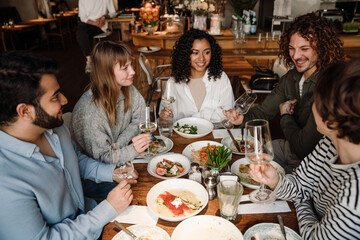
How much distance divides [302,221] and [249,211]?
0.78 ft

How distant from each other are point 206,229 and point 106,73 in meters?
1.35

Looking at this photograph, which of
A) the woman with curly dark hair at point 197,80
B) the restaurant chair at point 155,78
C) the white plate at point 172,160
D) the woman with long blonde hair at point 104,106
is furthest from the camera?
the restaurant chair at point 155,78

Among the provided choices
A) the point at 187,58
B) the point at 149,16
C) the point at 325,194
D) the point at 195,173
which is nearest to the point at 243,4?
the point at 149,16

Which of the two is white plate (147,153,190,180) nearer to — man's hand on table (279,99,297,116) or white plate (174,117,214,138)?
white plate (174,117,214,138)

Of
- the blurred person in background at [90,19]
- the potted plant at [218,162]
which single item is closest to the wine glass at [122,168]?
the potted plant at [218,162]

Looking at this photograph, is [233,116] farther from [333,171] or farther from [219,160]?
[333,171]

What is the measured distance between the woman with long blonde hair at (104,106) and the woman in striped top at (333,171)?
1.00 metres

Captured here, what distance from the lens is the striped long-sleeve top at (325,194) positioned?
36.4 inches

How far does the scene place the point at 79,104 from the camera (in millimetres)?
1892

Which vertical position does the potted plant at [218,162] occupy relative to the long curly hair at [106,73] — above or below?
below

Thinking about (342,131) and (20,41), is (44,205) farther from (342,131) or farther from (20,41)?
(20,41)

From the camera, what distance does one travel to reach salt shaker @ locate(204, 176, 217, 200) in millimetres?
1332

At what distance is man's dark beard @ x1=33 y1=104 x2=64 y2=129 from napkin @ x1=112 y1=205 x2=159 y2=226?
1.86 feet

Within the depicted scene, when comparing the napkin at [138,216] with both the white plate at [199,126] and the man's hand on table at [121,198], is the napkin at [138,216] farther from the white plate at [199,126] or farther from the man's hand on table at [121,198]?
the white plate at [199,126]
